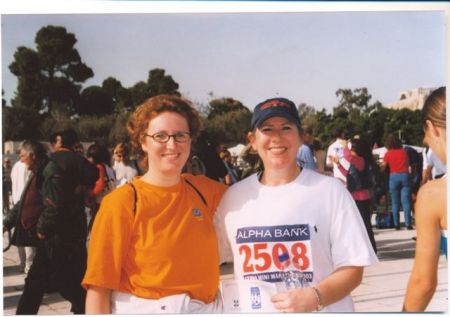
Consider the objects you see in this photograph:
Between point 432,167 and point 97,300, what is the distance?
9.28 feet

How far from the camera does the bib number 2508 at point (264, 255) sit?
3127mm

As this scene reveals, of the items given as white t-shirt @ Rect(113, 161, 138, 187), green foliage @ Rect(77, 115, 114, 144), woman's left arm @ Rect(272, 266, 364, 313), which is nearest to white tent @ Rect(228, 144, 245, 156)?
white t-shirt @ Rect(113, 161, 138, 187)

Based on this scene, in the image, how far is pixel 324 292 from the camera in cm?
298

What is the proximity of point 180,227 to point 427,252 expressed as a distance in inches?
43.2

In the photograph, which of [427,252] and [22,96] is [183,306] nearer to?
[427,252]

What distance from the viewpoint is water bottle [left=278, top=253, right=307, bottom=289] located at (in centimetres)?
311

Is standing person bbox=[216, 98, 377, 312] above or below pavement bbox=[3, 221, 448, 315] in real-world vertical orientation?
above

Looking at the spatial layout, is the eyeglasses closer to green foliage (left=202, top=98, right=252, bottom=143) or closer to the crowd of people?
the crowd of people

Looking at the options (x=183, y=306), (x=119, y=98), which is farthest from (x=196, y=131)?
(x=119, y=98)

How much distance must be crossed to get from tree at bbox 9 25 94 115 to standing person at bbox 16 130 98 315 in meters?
0.51

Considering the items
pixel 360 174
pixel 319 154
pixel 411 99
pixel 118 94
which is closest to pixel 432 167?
pixel 411 99

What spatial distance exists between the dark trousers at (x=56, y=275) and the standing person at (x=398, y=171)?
2.56m

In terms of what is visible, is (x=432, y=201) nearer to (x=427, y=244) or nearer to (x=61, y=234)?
(x=427, y=244)

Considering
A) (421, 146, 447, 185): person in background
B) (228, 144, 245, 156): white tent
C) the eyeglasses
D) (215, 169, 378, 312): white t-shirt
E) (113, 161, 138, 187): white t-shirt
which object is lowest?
(215, 169, 378, 312): white t-shirt
